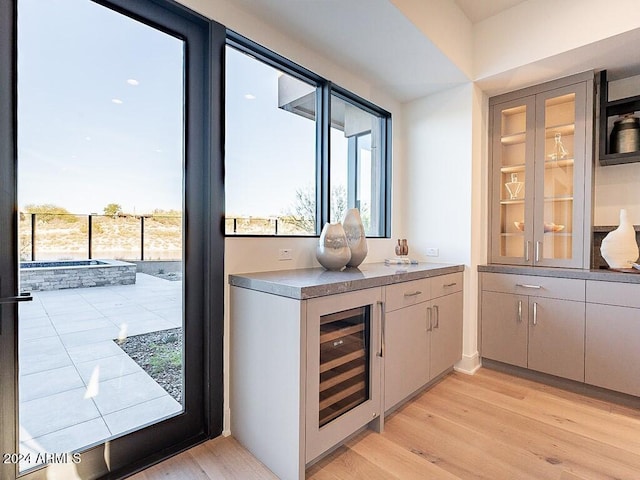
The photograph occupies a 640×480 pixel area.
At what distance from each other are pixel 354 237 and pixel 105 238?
1.49 metres

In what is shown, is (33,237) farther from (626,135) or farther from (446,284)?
(626,135)

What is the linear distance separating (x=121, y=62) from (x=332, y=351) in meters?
1.79

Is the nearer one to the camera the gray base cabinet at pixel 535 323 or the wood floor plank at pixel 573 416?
the wood floor plank at pixel 573 416

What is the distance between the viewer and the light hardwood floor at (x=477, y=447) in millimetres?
1587

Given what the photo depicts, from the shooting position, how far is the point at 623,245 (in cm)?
239

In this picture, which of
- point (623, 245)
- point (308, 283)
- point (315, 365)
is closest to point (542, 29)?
point (623, 245)

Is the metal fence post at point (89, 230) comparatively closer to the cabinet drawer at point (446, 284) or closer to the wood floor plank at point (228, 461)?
the wood floor plank at point (228, 461)

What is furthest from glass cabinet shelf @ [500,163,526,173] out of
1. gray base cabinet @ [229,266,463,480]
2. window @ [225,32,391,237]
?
gray base cabinet @ [229,266,463,480]

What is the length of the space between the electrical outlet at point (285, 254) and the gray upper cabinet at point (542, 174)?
6.29ft

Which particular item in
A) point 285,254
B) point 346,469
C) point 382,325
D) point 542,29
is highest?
point 542,29

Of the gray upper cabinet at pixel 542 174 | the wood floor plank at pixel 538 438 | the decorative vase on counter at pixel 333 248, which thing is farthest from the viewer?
the gray upper cabinet at pixel 542 174

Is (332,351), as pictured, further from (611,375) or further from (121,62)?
(611,375)

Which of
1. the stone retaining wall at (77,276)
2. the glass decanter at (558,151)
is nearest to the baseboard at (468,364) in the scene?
the glass decanter at (558,151)

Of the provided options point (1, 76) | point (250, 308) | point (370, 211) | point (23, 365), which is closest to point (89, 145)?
point (1, 76)
